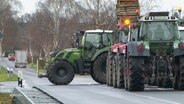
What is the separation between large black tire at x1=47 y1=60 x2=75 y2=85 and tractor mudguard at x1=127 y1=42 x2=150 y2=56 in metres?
8.81

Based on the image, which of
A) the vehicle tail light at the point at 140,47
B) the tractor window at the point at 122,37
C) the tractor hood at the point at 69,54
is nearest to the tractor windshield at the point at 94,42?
the tractor hood at the point at 69,54

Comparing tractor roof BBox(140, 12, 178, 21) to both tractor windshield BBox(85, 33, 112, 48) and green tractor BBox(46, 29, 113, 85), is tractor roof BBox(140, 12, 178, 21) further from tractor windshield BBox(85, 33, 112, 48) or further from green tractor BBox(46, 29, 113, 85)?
tractor windshield BBox(85, 33, 112, 48)

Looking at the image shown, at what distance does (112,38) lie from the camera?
30.1m

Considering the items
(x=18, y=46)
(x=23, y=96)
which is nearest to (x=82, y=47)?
(x=23, y=96)

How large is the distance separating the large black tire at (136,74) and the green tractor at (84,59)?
26.2ft

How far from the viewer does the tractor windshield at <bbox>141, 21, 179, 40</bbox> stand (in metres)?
22.2

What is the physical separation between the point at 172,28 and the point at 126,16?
5.43 meters

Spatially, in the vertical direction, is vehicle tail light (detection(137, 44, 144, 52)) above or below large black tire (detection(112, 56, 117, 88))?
above

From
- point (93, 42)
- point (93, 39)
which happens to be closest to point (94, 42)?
point (93, 42)

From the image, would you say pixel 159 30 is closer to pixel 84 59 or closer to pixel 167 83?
pixel 167 83

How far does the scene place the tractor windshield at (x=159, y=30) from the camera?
22188 mm

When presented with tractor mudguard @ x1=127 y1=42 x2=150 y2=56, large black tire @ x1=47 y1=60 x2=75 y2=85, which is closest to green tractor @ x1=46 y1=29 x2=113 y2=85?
large black tire @ x1=47 y1=60 x2=75 y2=85

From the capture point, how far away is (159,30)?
2228 cm

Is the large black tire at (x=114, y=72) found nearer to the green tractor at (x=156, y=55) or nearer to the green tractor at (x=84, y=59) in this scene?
the green tractor at (x=156, y=55)
